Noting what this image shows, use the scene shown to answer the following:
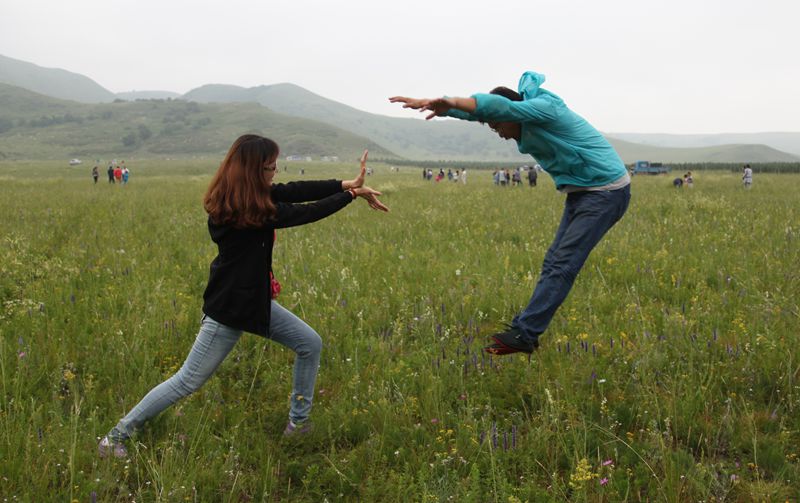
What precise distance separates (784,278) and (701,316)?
206cm

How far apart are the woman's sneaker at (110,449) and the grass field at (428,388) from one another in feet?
0.27

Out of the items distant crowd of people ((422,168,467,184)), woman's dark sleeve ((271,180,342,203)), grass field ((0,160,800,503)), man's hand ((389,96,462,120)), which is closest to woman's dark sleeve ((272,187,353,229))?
woman's dark sleeve ((271,180,342,203))

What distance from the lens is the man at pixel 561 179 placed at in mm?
3727

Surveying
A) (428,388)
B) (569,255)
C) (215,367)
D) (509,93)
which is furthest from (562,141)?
(215,367)

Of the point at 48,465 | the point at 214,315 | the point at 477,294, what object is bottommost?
the point at 48,465

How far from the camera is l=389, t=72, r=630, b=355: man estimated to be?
3.73 m

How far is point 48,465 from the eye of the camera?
2859 millimetres

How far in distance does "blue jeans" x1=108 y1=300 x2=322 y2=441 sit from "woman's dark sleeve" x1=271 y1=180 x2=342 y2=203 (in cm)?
84

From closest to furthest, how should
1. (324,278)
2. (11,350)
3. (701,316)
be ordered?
(11,350)
(701,316)
(324,278)

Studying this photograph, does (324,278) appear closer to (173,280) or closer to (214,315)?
(173,280)

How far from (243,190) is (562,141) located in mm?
2456

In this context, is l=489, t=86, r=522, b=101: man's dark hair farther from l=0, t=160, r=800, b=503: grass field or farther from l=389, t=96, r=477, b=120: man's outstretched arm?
l=0, t=160, r=800, b=503: grass field

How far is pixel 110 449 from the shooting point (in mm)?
3057

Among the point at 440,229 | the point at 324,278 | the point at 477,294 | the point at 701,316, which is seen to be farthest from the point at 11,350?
the point at 440,229
